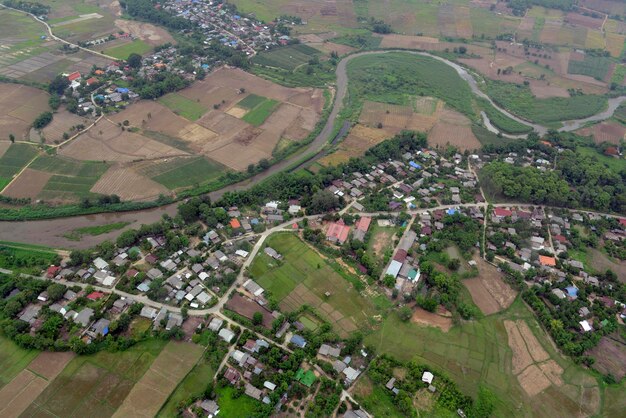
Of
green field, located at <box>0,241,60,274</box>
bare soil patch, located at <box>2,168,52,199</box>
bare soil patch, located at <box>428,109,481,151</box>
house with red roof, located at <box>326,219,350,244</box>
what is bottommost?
green field, located at <box>0,241,60,274</box>

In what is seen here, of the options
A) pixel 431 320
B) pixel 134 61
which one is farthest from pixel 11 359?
pixel 134 61

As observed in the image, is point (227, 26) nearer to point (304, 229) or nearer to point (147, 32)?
point (147, 32)

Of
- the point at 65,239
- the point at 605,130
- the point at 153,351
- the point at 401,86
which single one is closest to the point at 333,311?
the point at 153,351

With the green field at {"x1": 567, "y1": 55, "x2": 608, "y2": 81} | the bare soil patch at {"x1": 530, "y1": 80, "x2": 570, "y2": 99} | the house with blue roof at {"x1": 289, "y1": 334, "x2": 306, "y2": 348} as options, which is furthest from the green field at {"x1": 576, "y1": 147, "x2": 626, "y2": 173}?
the house with blue roof at {"x1": 289, "y1": 334, "x2": 306, "y2": 348}

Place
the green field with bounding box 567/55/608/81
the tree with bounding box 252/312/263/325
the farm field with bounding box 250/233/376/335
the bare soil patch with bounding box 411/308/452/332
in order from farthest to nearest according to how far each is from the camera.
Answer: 1. the green field with bounding box 567/55/608/81
2. the farm field with bounding box 250/233/376/335
3. the bare soil patch with bounding box 411/308/452/332
4. the tree with bounding box 252/312/263/325

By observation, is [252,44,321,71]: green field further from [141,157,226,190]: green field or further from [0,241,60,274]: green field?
[0,241,60,274]: green field
